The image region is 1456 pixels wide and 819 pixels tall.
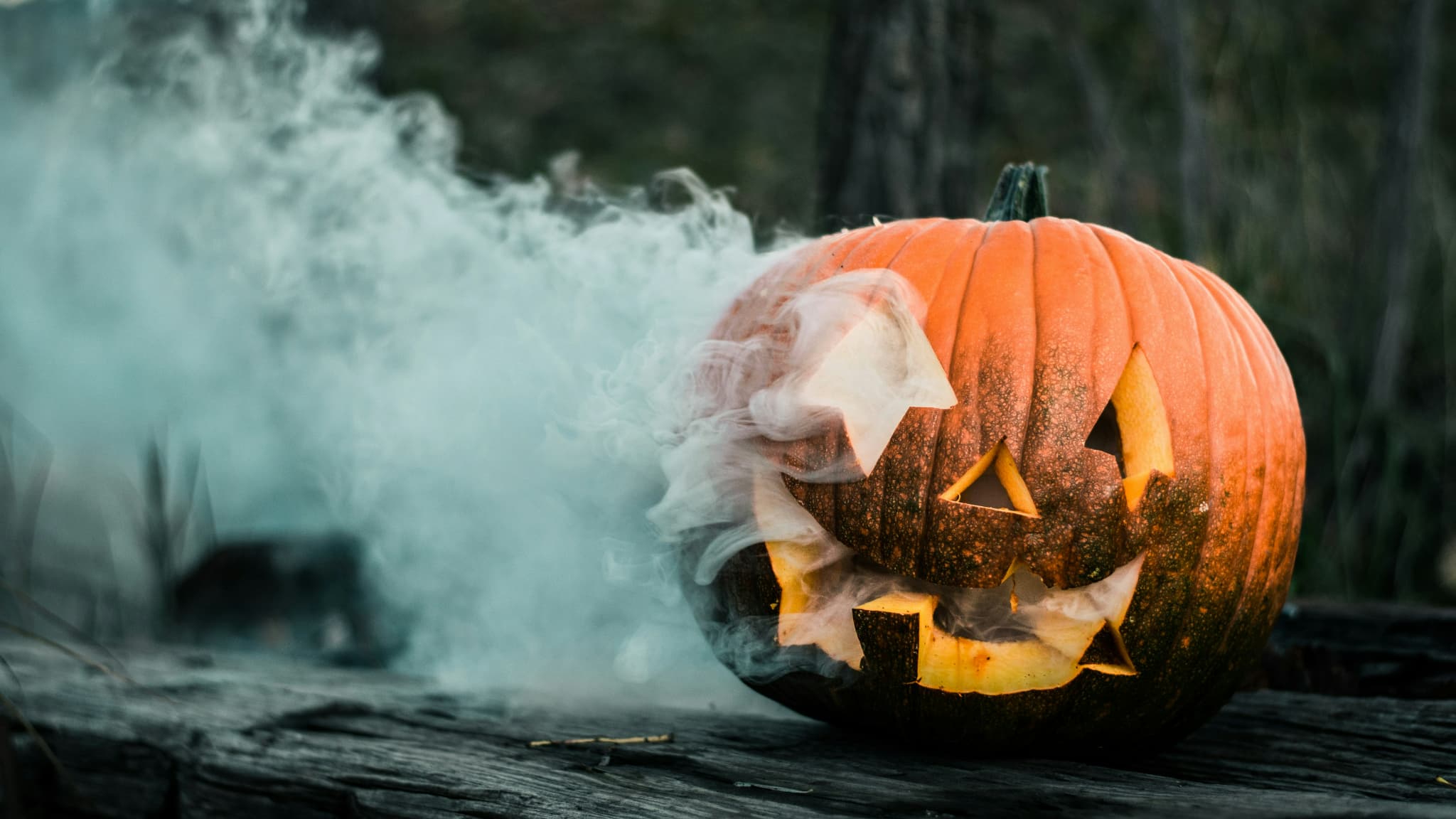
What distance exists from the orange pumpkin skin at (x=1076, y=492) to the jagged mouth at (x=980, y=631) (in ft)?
0.06

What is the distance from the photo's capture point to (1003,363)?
1.40 meters

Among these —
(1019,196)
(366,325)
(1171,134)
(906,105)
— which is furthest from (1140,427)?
(1171,134)

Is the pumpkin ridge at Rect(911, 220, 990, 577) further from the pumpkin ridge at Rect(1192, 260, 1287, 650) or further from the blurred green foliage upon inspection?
the blurred green foliage

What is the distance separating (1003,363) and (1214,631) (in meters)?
0.48

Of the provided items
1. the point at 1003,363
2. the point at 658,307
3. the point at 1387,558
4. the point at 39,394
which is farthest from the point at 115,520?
the point at 1387,558

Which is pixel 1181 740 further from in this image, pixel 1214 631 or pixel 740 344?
pixel 740 344

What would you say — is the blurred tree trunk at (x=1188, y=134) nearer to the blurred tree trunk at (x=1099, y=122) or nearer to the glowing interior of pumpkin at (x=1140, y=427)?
the blurred tree trunk at (x=1099, y=122)

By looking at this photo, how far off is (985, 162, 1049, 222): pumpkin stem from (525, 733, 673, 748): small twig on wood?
101 cm

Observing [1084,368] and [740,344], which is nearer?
[1084,368]

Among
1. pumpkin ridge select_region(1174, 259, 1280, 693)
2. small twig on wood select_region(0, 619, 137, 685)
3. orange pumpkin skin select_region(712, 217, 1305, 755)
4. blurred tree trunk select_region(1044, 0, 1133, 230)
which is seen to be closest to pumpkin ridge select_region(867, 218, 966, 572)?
orange pumpkin skin select_region(712, 217, 1305, 755)

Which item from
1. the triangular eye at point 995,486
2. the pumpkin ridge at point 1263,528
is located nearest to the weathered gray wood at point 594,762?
the pumpkin ridge at point 1263,528

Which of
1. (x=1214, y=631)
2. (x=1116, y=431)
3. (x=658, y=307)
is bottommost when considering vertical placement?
(x=1214, y=631)

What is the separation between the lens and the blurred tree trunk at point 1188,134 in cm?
309

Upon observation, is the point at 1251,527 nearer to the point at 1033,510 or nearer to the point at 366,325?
the point at 1033,510
